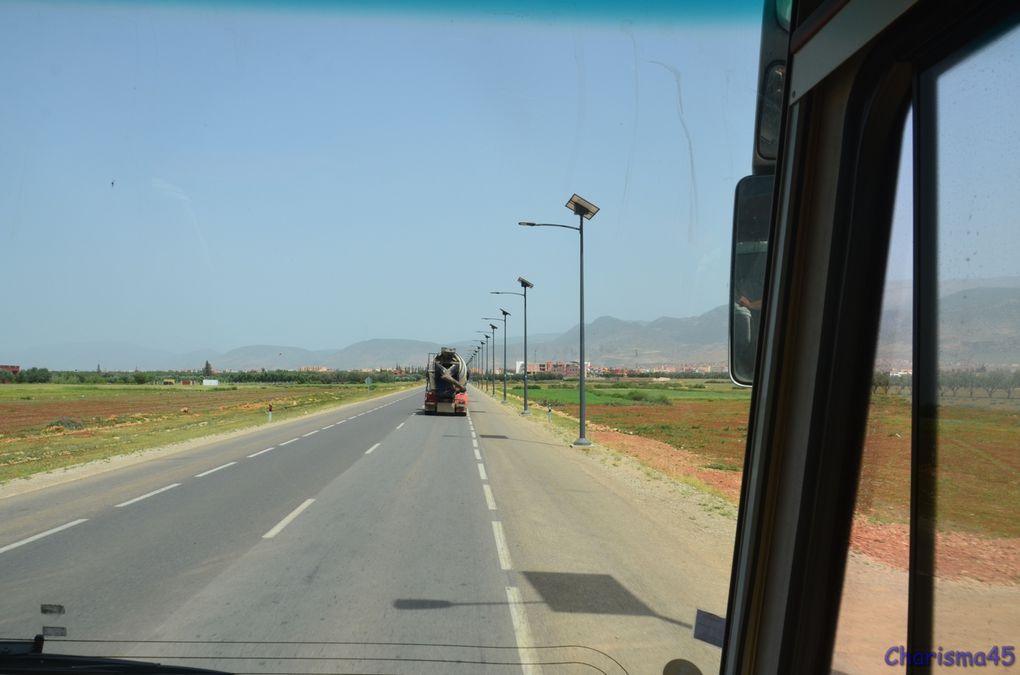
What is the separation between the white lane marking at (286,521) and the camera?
30.0 feet

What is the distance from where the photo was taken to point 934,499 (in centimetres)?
194

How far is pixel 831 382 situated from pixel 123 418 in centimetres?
4542

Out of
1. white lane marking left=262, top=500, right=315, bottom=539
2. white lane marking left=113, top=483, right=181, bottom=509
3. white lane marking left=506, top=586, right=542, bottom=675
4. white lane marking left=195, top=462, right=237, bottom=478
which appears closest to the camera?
white lane marking left=506, top=586, right=542, bottom=675

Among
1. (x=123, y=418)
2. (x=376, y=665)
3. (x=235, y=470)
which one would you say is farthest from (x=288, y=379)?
(x=376, y=665)

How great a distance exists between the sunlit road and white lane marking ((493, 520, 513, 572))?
0.04 m

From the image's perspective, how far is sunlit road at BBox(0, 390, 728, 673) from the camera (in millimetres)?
5016

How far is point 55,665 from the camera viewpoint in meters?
3.24

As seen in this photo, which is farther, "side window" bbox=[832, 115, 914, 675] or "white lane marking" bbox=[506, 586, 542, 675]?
"white lane marking" bbox=[506, 586, 542, 675]

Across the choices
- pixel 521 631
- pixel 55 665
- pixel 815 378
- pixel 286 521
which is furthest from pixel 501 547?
pixel 815 378

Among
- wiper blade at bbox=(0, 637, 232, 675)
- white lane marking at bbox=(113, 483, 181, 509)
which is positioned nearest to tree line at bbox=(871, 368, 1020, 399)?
wiper blade at bbox=(0, 637, 232, 675)

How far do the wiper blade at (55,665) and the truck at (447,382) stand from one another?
35897 millimetres

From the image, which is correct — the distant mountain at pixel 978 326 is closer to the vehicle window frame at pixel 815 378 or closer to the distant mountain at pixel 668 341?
the vehicle window frame at pixel 815 378

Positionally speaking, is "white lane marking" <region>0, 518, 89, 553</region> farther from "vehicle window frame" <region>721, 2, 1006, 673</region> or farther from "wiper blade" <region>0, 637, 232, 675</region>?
"vehicle window frame" <region>721, 2, 1006, 673</region>

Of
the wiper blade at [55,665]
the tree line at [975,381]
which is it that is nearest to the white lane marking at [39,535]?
the wiper blade at [55,665]
